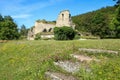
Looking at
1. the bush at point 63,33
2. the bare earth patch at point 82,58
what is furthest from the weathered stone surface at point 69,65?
the bush at point 63,33

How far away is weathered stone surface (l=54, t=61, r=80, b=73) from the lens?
503 inches

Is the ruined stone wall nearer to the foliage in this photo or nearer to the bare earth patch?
the foliage

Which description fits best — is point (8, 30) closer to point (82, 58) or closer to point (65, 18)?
point (65, 18)

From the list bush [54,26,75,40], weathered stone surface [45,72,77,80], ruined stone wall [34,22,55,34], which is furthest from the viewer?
ruined stone wall [34,22,55,34]

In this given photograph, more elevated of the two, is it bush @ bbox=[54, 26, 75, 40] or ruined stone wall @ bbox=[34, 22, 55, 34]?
ruined stone wall @ bbox=[34, 22, 55, 34]

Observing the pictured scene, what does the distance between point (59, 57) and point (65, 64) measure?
48.0 inches

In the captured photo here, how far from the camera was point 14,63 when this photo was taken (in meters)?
18.0

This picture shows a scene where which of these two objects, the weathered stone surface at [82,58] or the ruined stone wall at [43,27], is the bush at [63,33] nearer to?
the weathered stone surface at [82,58]

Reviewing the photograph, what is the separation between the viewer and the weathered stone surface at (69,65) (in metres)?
12.8

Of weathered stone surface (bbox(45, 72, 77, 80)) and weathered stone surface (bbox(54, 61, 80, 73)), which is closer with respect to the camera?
weathered stone surface (bbox(45, 72, 77, 80))

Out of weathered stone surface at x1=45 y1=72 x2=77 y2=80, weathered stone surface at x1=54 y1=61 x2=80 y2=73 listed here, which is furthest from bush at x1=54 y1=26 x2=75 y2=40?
weathered stone surface at x1=45 y1=72 x2=77 y2=80

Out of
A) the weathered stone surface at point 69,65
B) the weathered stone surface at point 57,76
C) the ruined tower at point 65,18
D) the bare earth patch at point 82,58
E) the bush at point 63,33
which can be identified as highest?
the ruined tower at point 65,18

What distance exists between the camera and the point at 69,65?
13352 millimetres

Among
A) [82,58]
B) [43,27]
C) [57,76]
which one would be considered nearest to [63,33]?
[82,58]
